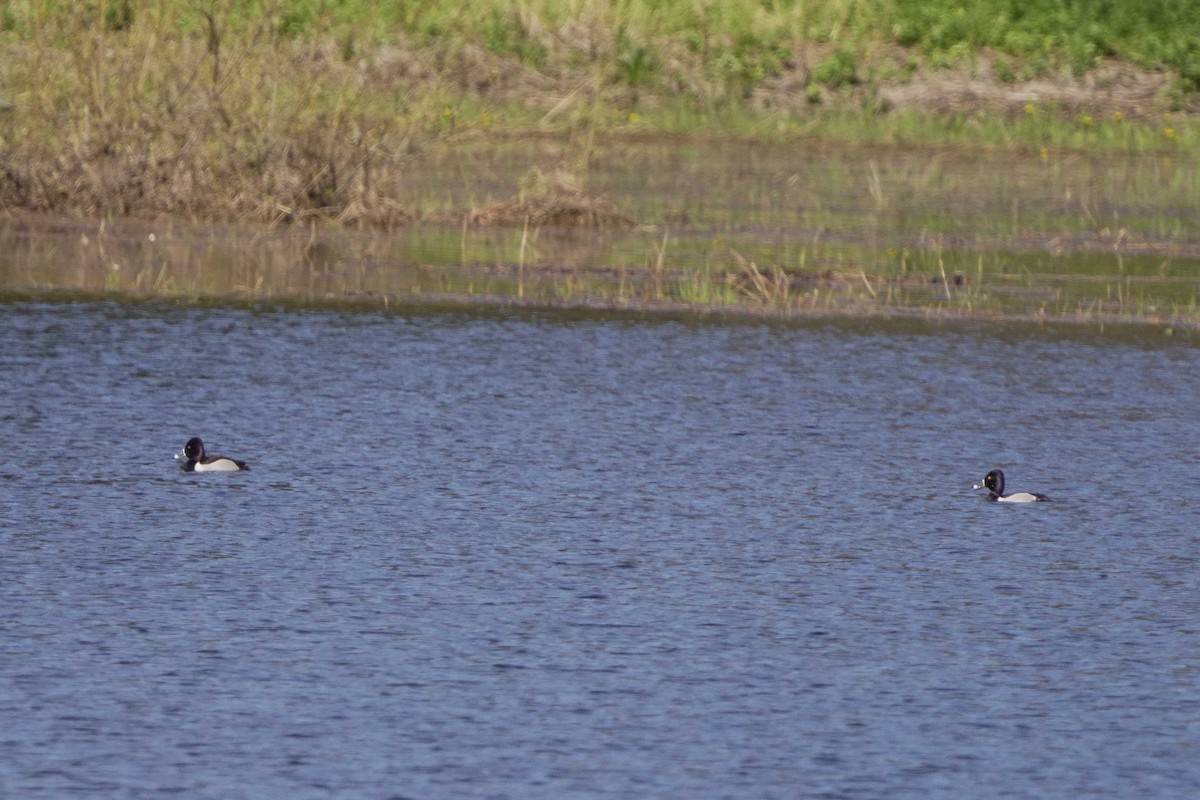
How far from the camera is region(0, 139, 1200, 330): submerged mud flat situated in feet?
55.0

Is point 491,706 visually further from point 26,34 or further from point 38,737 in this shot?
point 26,34

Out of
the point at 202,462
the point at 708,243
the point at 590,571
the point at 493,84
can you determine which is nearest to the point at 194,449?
the point at 202,462

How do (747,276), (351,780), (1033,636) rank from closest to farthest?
(351,780), (1033,636), (747,276)

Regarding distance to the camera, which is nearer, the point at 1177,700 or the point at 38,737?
the point at 38,737

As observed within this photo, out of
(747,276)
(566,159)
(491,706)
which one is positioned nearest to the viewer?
(491,706)

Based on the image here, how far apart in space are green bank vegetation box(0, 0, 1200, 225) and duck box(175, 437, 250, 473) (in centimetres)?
954

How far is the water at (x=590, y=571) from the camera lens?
6582 millimetres

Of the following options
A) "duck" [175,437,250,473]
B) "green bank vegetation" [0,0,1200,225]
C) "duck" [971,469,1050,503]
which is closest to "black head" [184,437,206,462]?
"duck" [175,437,250,473]

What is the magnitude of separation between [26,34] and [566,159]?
5100 millimetres

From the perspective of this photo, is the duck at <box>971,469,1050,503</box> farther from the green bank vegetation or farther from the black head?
the green bank vegetation

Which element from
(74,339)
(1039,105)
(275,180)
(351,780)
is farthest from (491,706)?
(1039,105)

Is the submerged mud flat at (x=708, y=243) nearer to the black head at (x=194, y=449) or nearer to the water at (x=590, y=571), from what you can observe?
the water at (x=590, y=571)

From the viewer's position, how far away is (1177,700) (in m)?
7.29

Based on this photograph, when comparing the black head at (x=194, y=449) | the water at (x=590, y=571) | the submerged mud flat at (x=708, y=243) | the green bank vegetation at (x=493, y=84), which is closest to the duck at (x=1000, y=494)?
the water at (x=590, y=571)
